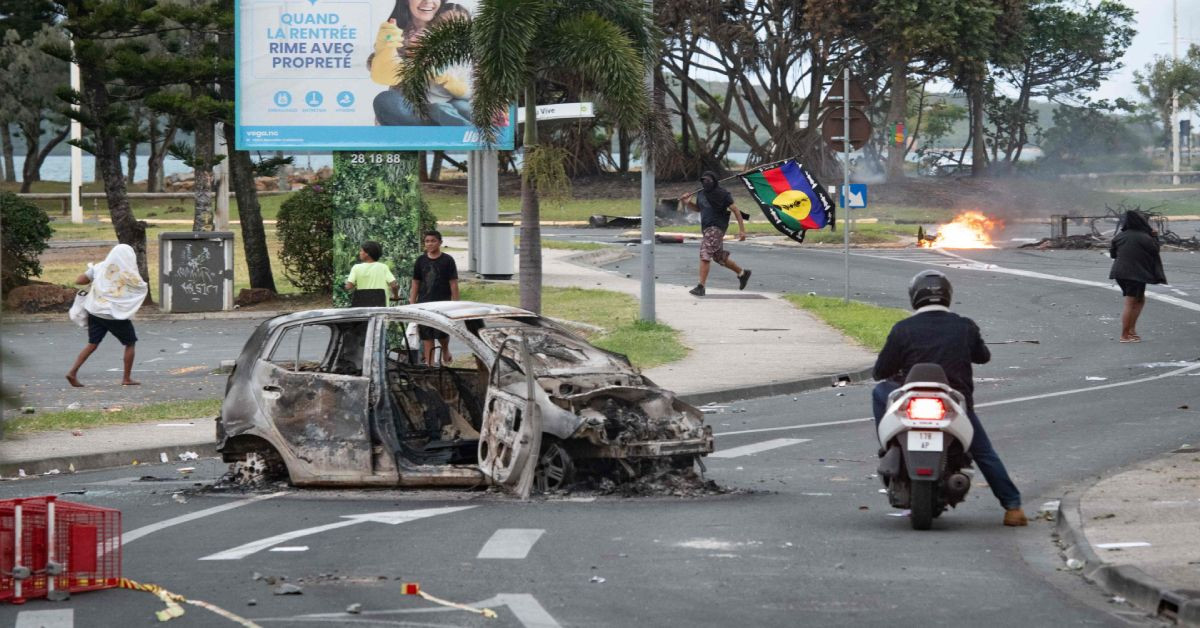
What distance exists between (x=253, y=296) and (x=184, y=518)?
20516 mm

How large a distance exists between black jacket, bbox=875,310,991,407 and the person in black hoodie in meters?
12.4

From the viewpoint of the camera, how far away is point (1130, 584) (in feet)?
25.8

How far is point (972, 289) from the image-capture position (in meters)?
30.1

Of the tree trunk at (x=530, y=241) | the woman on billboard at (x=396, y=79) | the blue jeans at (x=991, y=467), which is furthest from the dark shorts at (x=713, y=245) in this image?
the blue jeans at (x=991, y=467)

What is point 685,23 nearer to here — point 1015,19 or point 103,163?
point 1015,19

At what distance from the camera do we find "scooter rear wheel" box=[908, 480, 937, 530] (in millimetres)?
9438

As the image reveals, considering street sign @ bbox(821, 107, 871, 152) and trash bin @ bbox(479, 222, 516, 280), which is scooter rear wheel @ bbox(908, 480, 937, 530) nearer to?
street sign @ bbox(821, 107, 871, 152)

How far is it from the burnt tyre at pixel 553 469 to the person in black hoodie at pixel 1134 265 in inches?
501

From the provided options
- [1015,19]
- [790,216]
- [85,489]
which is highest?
[1015,19]

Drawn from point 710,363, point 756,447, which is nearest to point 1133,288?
point 710,363

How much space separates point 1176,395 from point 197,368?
11.9 metres

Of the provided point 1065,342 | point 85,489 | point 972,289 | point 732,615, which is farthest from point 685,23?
point 732,615

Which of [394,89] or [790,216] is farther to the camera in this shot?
[790,216]

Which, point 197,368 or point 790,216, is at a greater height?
→ point 790,216
